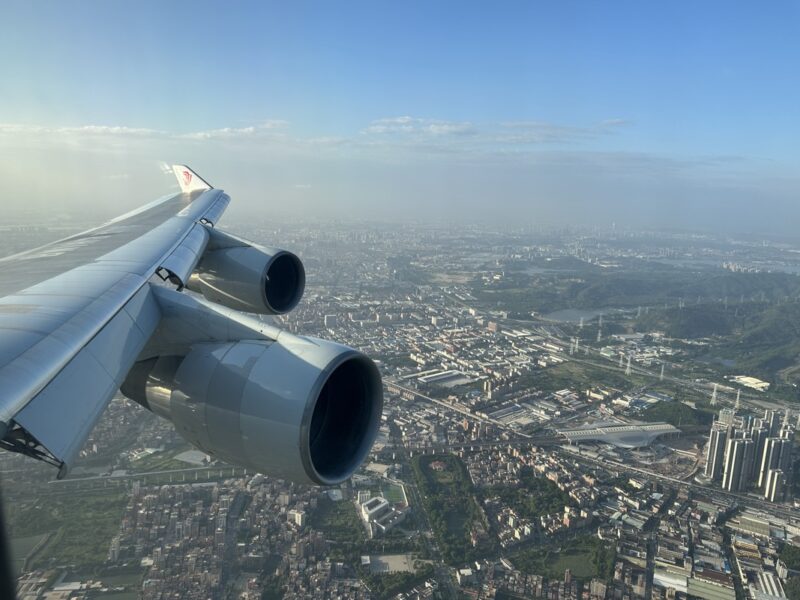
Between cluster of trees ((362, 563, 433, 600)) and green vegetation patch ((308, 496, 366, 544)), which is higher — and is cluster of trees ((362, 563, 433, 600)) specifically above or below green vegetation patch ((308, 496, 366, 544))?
above

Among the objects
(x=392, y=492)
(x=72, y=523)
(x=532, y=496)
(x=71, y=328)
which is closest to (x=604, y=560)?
(x=532, y=496)

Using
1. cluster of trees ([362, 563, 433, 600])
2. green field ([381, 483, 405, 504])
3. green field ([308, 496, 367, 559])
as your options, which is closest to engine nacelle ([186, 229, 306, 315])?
cluster of trees ([362, 563, 433, 600])

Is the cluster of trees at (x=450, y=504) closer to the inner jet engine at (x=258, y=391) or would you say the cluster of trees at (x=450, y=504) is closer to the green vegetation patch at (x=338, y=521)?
the green vegetation patch at (x=338, y=521)

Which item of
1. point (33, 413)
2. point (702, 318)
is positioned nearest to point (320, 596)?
point (33, 413)

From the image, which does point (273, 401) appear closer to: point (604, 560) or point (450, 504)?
point (604, 560)

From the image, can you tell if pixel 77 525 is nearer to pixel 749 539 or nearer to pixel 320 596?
pixel 320 596

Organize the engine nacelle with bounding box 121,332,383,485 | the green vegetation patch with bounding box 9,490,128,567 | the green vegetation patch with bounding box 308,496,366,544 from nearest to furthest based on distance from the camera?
the engine nacelle with bounding box 121,332,383,485
the green vegetation patch with bounding box 9,490,128,567
the green vegetation patch with bounding box 308,496,366,544

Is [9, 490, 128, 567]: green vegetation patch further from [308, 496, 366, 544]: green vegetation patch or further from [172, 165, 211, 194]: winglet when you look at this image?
[172, 165, 211, 194]: winglet
